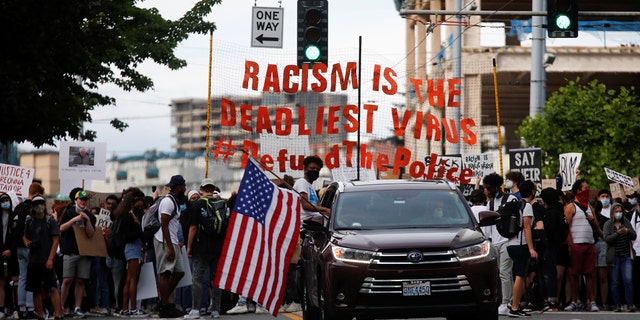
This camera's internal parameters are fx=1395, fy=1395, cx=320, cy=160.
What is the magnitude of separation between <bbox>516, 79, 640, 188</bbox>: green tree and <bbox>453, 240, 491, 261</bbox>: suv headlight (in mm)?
30760

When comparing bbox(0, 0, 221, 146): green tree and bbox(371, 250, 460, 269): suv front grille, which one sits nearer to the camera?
bbox(371, 250, 460, 269): suv front grille

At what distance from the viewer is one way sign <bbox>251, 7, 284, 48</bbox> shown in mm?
25547

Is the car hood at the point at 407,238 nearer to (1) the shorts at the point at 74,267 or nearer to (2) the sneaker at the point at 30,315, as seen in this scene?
(2) the sneaker at the point at 30,315

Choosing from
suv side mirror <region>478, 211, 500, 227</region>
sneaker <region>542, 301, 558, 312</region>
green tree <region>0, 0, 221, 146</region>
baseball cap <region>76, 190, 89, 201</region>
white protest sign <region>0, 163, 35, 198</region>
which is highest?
green tree <region>0, 0, 221, 146</region>

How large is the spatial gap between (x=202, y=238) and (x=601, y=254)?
22.1 feet

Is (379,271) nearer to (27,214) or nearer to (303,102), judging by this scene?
(27,214)

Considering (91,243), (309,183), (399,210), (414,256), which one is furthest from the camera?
(91,243)

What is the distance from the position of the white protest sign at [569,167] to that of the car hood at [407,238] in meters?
14.1

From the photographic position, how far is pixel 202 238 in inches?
765

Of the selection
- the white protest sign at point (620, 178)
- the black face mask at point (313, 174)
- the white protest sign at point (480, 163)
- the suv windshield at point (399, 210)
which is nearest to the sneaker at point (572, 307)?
the white protest sign at point (620, 178)

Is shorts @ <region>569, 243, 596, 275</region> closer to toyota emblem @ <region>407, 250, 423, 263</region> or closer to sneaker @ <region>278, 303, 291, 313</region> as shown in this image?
sneaker @ <region>278, 303, 291, 313</region>

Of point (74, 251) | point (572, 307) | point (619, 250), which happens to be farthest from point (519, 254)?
point (74, 251)

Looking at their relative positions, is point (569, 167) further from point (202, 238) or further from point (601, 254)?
point (202, 238)

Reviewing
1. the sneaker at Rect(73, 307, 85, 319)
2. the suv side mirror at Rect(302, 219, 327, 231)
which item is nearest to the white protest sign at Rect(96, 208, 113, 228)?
the sneaker at Rect(73, 307, 85, 319)
